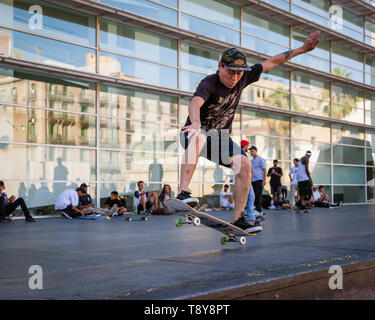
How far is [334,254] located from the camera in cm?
536

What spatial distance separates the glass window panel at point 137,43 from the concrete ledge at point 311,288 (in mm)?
14059

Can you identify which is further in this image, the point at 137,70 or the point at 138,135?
the point at 138,135

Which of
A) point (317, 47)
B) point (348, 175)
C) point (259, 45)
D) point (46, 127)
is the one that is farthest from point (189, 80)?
point (348, 175)

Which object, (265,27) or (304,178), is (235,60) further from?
(265,27)

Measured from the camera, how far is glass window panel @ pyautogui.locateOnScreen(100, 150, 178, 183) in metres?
17.4

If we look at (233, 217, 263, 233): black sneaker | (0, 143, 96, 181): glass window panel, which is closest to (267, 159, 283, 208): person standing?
(0, 143, 96, 181): glass window panel

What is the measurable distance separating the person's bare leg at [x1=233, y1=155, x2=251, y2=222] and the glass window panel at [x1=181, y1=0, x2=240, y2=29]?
604 inches

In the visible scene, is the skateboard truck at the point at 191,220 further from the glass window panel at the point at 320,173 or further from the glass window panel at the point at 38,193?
the glass window panel at the point at 320,173

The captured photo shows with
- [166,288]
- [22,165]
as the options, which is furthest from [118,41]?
[166,288]

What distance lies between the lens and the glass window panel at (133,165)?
1739 centimetres

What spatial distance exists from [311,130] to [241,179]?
20.8 meters

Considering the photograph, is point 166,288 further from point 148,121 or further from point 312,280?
point 148,121

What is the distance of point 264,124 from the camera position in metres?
23.2

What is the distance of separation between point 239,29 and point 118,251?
17.2m
